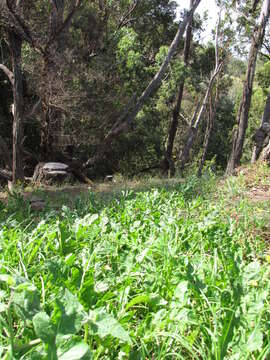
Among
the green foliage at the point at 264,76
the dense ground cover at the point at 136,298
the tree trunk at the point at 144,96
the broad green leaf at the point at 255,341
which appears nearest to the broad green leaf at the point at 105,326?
the dense ground cover at the point at 136,298

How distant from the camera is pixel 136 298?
123 centimetres

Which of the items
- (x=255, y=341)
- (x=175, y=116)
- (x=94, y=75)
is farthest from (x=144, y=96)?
(x=255, y=341)

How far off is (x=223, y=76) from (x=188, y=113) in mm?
4195

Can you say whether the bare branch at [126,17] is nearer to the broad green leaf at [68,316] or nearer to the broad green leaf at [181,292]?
the broad green leaf at [181,292]

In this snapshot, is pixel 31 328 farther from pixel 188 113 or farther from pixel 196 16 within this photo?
pixel 188 113

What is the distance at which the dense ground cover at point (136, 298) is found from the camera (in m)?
0.96

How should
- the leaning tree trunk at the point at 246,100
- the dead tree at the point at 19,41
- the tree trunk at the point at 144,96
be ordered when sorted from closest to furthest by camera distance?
1. the dead tree at the point at 19,41
2. the leaning tree trunk at the point at 246,100
3. the tree trunk at the point at 144,96

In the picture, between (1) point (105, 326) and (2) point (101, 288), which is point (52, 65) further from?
(1) point (105, 326)

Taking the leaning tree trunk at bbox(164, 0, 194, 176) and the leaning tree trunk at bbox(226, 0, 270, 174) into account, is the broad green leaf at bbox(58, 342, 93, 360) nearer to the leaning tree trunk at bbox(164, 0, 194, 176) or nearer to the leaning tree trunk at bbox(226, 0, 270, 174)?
the leaning tree trunk at bbox(226, 0, 270, 174)

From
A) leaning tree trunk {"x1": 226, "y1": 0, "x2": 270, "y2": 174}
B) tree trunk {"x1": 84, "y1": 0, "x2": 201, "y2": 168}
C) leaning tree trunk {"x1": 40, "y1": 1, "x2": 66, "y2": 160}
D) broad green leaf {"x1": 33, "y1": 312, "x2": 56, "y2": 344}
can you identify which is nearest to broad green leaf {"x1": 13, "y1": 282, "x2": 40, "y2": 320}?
broad green leaf {"x1": 33, "y1": 312, "x2": 56, "y2": 344}

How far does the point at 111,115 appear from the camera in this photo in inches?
556

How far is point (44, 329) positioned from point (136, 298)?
0.43 m

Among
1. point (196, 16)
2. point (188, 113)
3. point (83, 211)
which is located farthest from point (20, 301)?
point (188, 113)

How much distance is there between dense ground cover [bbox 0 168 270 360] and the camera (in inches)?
37.9
